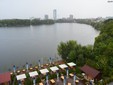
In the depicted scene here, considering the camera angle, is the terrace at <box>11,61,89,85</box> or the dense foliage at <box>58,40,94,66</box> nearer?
the terrace at <box>11,61,89,85</box>

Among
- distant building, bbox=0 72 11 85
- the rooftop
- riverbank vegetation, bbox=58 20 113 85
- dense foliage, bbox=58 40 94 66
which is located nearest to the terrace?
distant building, bbox=0 72 11 85

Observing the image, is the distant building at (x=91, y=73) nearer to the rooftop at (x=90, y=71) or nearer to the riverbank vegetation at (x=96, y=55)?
the rooftop at (x=90, y=71)

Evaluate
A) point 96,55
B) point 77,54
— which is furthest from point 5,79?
point 96,55

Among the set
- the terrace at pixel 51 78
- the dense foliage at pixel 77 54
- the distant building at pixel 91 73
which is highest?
the dense foliage at pixel 77 54

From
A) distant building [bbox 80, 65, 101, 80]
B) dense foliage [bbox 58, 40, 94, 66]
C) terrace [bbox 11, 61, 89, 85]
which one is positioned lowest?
terrace [bbox 11, 61, 89, 85]

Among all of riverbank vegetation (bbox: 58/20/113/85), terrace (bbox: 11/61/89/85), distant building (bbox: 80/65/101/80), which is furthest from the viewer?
riverbank vegetation (bbox: 58/20/113/85)

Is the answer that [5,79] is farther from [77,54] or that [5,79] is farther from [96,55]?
[96,55]

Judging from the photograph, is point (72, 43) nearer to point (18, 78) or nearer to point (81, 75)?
point (81, 75)

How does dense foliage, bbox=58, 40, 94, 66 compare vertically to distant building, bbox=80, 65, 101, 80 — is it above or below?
above

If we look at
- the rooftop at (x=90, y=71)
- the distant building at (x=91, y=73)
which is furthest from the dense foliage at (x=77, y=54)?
the distant building at (x=91, y=73)

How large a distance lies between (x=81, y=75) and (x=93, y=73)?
1.16 metres

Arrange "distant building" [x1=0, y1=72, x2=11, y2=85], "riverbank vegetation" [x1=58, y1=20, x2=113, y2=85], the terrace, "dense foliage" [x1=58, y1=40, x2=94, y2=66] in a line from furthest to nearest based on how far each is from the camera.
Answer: "dense foliage" [x1=58, y1=40, x2=94, y2=66] → "riverbank vegetation" [x1=58, y1=20, x2=113, y2=85] → "distant building" [x1=0, y1=72, x2=11, y2=85] → the terrace

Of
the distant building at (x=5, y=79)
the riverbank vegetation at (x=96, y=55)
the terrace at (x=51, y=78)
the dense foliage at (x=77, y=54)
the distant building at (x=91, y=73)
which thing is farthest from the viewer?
the dense foliage at (x=77, y=54)

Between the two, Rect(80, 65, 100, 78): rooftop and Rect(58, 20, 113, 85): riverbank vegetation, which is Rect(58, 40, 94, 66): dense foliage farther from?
Rect(80, 65, 100, 78): rooftop
